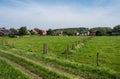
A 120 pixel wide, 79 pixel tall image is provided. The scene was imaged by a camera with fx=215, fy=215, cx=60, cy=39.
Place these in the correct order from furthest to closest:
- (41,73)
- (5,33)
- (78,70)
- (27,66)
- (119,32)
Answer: (119,32) < (5,33) < (27,66) < (78,70) < (41,73)

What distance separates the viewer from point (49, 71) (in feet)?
49.8

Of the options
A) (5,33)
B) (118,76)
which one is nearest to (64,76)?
(118,76)

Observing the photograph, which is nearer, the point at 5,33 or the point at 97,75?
the point at 97,75

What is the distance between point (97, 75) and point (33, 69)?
16.2ft

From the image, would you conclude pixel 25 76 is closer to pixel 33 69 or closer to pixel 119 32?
pixel 33 69

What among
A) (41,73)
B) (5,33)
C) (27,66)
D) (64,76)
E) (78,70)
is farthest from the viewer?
(5,33)

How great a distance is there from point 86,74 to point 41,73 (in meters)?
3.06

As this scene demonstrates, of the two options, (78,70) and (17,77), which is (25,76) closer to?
(17,77)

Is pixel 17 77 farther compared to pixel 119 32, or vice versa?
pixel 119 32

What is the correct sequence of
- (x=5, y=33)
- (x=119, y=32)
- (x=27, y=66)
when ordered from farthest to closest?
(x=119, y=32), (x=5, y=33), (x=27, y=66)

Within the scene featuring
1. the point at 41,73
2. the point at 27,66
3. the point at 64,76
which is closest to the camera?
the point at 64,76

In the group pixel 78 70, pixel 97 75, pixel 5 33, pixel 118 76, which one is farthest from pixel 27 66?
pixel 5 33

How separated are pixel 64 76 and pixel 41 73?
1.91 metres

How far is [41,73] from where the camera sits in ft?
48.4
